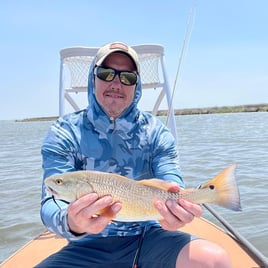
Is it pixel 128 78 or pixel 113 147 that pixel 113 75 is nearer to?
pixel 128 78

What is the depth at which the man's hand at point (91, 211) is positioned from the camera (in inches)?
70.8

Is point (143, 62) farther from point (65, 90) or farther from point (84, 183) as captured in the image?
point (84, 183)

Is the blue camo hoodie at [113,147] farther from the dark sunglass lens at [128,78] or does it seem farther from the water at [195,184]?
the water at [195,184]

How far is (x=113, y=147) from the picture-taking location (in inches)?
105

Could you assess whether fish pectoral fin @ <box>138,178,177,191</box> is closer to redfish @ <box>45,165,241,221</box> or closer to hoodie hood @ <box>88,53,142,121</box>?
redfish @ <box>45,165,241,221</box>

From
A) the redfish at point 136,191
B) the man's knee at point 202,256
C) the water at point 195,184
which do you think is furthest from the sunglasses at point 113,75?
the water at point 195,184

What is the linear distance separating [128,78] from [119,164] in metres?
0.55

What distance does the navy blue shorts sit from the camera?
2264 mm

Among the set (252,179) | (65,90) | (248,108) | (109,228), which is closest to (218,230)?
(109,228)

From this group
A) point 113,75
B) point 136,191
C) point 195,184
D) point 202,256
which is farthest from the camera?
point 195,184

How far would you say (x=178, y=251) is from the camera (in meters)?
2.21

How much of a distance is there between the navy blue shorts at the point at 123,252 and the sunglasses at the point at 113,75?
3.10ft

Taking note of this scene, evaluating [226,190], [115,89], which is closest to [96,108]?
[115,89]

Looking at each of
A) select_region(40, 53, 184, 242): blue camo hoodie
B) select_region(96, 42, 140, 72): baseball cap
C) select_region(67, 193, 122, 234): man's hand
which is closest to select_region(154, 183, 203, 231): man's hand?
select_region(67, 193, 122, 234): man's hand
